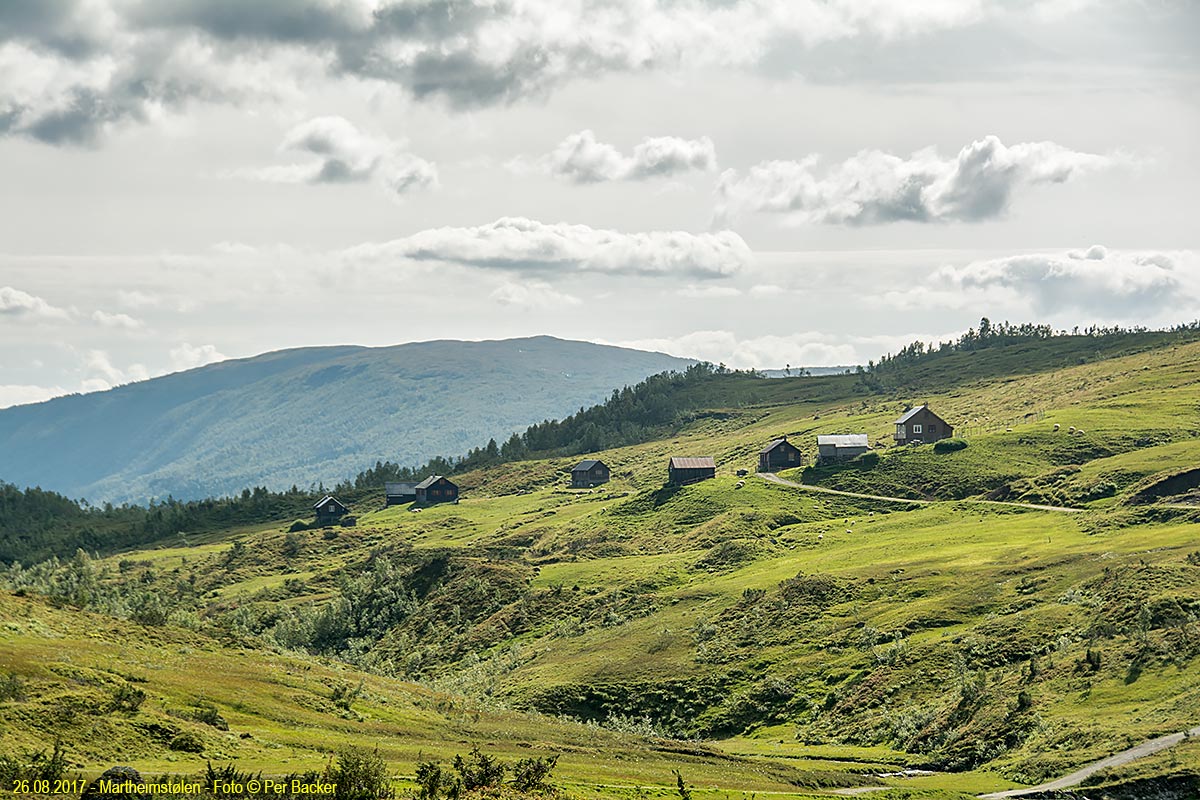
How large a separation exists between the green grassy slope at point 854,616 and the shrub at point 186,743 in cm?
2284

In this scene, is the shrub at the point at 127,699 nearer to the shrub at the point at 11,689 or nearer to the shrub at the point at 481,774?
the shrub at the point at 11,689

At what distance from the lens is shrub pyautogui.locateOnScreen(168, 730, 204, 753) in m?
51.3

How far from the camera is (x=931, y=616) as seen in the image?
10638 cm

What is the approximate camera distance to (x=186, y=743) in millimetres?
51594

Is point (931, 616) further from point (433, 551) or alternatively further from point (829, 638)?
point (433, 551)

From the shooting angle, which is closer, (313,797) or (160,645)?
(313,797)

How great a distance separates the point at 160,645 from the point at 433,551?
103 metres

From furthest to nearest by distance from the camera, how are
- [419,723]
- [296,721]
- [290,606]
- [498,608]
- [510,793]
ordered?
1. [290,606]
2. [498,608]
3. [419,723]
4. [296,721]
5. [510,793]

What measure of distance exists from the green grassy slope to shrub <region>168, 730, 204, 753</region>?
2284 cm

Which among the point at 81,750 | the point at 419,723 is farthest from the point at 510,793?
the point at 419,723

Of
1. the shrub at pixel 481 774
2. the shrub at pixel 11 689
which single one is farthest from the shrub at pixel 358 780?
the shrub at pixel 11 689


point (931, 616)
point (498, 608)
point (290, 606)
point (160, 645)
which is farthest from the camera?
point (290, 606)

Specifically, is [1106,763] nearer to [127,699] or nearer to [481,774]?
[481,774]

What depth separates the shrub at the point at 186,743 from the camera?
168ft
